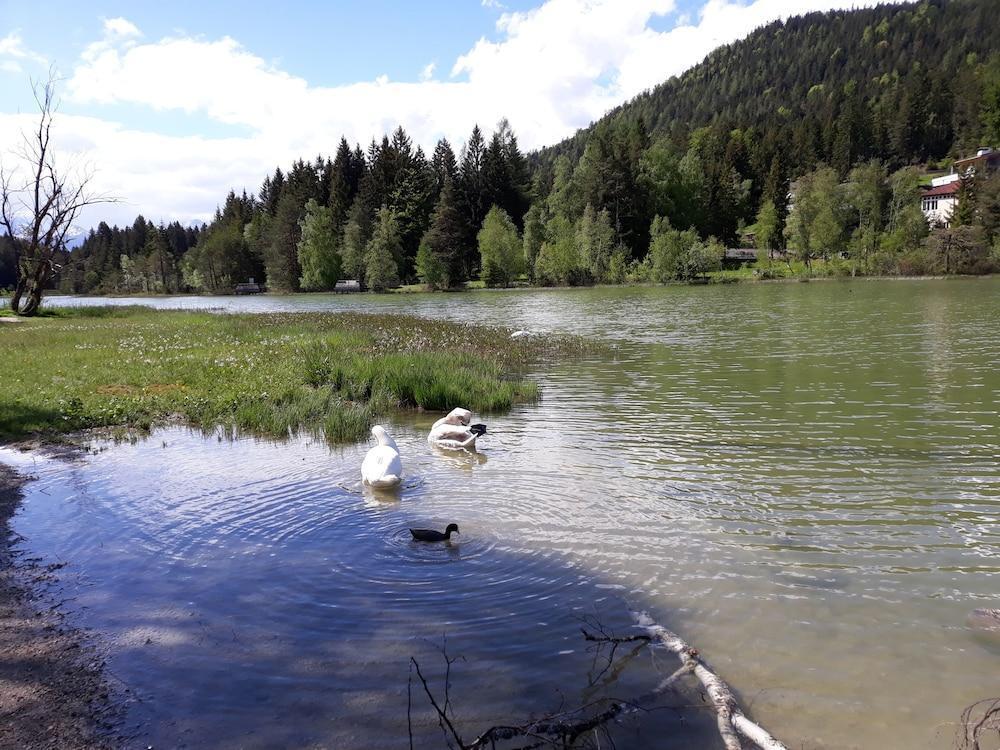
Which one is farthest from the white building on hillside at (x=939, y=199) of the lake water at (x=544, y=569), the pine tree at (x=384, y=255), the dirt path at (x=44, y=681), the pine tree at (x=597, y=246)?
the dirt path at (x=44, y=681)

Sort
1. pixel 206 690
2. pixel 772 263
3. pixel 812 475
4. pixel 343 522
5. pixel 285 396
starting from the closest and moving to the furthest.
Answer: pixel 206 690 → pixel 343 522 → pixel 812 475 → pixel 285 396 → pixel 772 263

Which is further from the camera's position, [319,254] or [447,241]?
[319,254]

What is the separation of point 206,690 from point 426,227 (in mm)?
114110

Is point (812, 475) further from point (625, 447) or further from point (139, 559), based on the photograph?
point (139, 559)

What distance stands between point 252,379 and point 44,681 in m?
Answer: 13.0

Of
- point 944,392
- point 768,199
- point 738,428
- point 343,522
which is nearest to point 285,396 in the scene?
point 343,522

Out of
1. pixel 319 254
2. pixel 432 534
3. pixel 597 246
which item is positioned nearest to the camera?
pixel 432 534

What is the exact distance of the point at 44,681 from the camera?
4652 millimetres

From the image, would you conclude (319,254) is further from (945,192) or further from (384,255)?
(945,192)

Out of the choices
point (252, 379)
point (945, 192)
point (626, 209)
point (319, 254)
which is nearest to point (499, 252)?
point (626, 209)

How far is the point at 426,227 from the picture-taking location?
114750mm

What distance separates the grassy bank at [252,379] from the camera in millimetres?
13656

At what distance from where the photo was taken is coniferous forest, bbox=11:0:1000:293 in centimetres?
9250

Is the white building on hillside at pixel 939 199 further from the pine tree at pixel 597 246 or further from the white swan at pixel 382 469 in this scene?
the white swan at pixel 382 469
